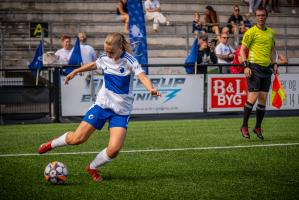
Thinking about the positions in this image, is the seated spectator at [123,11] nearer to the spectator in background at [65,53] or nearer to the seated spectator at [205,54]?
the seated spectator at [205,54]

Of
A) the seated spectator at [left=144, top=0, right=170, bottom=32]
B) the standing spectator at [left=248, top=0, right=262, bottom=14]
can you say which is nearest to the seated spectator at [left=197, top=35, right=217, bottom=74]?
the seated spectator at [left=144, top=0, right=170, bottom=32]

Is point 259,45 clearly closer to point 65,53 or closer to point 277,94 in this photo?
point 277,94

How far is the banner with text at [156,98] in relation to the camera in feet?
55.5

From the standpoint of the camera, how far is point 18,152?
35.6 ft

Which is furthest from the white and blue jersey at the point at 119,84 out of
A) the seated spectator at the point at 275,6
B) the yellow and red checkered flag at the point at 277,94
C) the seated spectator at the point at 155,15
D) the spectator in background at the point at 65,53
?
the seated spectator at the point at 275,6

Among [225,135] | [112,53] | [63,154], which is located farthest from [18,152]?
[225,135]

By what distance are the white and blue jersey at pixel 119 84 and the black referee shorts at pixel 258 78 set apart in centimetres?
447

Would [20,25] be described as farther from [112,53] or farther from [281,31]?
[112,53]

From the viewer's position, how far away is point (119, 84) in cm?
838

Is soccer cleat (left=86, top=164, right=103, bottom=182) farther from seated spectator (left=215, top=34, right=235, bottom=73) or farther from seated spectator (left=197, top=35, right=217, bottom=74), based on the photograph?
seated spectator (left=215, top=34, right=235, bottom=73)

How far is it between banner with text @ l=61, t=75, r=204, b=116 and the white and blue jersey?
850cm

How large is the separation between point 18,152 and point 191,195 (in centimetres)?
449

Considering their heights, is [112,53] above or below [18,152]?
above

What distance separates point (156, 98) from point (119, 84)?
9.01 m
